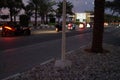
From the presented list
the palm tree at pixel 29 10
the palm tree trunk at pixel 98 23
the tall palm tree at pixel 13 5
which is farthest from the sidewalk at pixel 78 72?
the palm tree at pixel 29 10

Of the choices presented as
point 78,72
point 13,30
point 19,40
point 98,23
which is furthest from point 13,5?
point 78,72

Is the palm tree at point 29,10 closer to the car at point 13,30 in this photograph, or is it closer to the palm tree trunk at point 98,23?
the car at point 13,30

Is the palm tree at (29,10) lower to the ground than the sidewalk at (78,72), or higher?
higher

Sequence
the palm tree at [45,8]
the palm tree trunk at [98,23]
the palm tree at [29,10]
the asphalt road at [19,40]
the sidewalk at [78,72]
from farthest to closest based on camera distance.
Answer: the palm tree at [45,8], the palm tree at [29,10], the asphalt road at [19,40], the palm tree trunk at [98,23], the sidewalk at [78,72]

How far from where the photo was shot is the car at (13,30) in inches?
1307

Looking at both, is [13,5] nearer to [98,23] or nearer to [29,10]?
[29,10]

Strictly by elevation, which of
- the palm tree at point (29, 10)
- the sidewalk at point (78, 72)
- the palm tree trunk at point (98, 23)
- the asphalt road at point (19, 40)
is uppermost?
the palm tree at point (29, 10)

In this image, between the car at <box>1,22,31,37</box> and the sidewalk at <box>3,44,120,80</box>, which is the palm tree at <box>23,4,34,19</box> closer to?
the car at <box>1,22,31,37</box>

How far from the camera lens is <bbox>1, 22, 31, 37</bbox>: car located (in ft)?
109

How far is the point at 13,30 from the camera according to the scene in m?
34.1

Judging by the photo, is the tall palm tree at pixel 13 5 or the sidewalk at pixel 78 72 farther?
the tall palm tree at pixel 13 5

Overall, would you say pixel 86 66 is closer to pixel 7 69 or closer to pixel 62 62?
pixel 62 62

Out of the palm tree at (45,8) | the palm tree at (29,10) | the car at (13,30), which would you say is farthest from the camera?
the palm tree at (45,8)

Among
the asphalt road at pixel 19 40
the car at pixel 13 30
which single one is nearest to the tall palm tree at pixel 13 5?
the car at pixel 13 30
